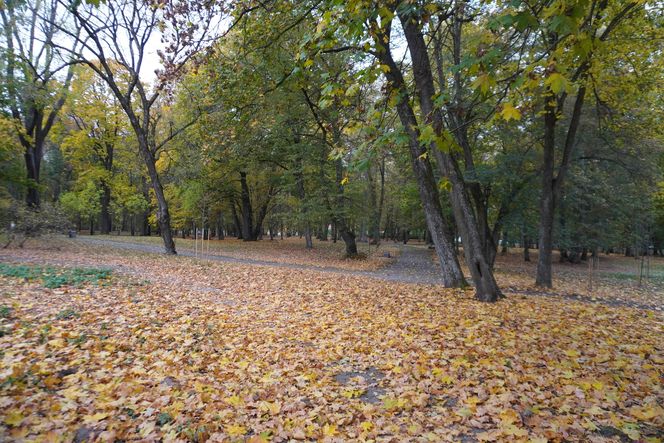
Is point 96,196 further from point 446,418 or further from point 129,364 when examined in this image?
point 446,418

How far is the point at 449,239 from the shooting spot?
28.3 feet

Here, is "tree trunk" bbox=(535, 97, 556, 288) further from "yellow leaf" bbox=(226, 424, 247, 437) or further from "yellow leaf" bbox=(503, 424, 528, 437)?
"yellow leaf" bbox=(226, 424, 247, 437)

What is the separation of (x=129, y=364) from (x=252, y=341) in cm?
155

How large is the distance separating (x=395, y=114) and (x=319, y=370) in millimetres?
3602

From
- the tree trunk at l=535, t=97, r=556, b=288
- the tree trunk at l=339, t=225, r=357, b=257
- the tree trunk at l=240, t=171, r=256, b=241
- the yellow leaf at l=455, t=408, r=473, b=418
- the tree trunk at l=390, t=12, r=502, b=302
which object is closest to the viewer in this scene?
the yellow leaf at l=455, t=408, r=473, b=418

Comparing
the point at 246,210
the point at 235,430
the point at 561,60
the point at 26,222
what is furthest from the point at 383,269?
the point at 246,210

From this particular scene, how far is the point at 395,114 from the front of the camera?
509cm

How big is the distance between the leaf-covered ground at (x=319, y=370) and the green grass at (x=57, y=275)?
0.41 m

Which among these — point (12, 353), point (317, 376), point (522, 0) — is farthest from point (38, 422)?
point (522, 0)

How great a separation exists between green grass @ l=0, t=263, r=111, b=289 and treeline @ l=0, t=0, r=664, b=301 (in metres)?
4.58

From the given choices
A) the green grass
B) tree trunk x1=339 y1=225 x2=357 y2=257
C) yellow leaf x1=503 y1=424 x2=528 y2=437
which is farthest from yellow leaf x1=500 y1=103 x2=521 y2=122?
tree trunk x1=339 y1=225 x2=357 y2=257

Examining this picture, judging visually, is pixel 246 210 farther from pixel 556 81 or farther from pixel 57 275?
pixel 556 81

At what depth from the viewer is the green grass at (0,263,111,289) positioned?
7.51 metres

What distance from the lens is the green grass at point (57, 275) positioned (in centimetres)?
751
